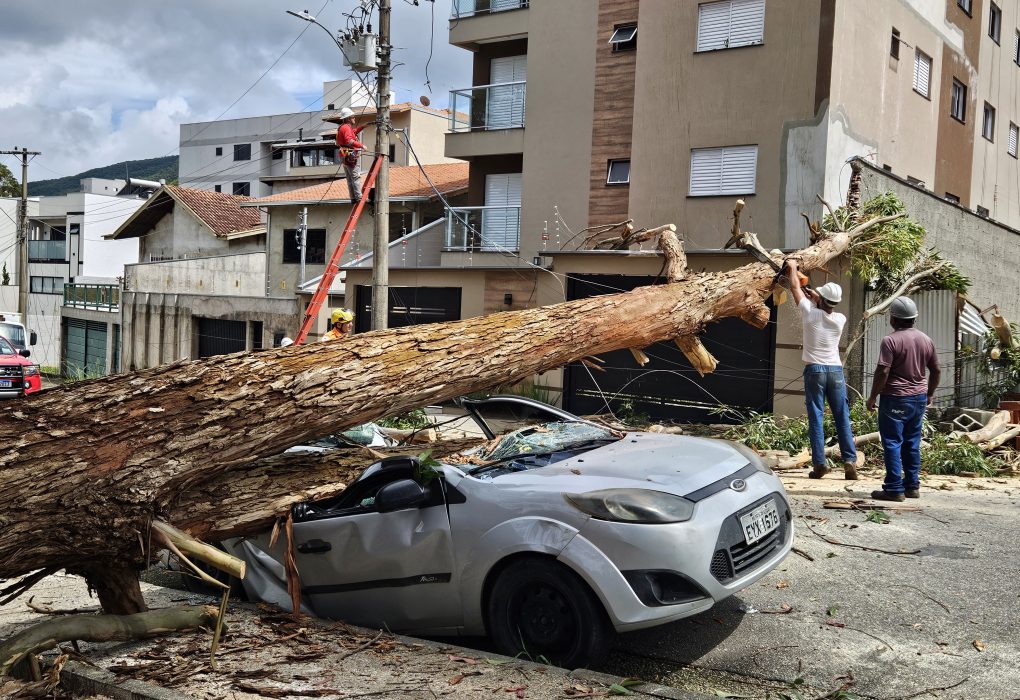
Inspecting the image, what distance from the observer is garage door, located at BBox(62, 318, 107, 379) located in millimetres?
38219

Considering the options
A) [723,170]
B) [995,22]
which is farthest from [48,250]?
[995,22]

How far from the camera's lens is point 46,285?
59.9 m

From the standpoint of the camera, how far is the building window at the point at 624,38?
20062mm

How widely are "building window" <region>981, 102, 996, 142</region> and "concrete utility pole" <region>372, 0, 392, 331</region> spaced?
1789cm

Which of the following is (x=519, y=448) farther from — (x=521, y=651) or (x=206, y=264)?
(x=206, y=264)

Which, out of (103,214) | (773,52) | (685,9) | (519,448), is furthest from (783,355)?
(103,214)

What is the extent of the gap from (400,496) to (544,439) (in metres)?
1.22

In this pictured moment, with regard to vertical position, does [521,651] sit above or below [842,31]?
below

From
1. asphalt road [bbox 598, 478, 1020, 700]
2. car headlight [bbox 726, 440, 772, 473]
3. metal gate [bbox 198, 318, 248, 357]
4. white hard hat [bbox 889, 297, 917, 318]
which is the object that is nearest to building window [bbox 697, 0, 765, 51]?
white hard hat [bbox 889, 297, 917, 318]

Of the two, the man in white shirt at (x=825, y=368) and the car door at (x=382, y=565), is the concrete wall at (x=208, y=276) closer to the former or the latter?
the man in white shirt at (x=825, y=368)

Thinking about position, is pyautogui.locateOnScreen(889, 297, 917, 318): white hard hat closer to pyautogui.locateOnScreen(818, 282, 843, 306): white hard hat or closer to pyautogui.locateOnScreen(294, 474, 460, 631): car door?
pyautogui.locateOnScreen(818, 282, 843, 306): white hard hat

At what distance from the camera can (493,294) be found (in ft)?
67.9

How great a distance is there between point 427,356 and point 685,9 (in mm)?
15462

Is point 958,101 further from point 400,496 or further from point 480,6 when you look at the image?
point 400,496
